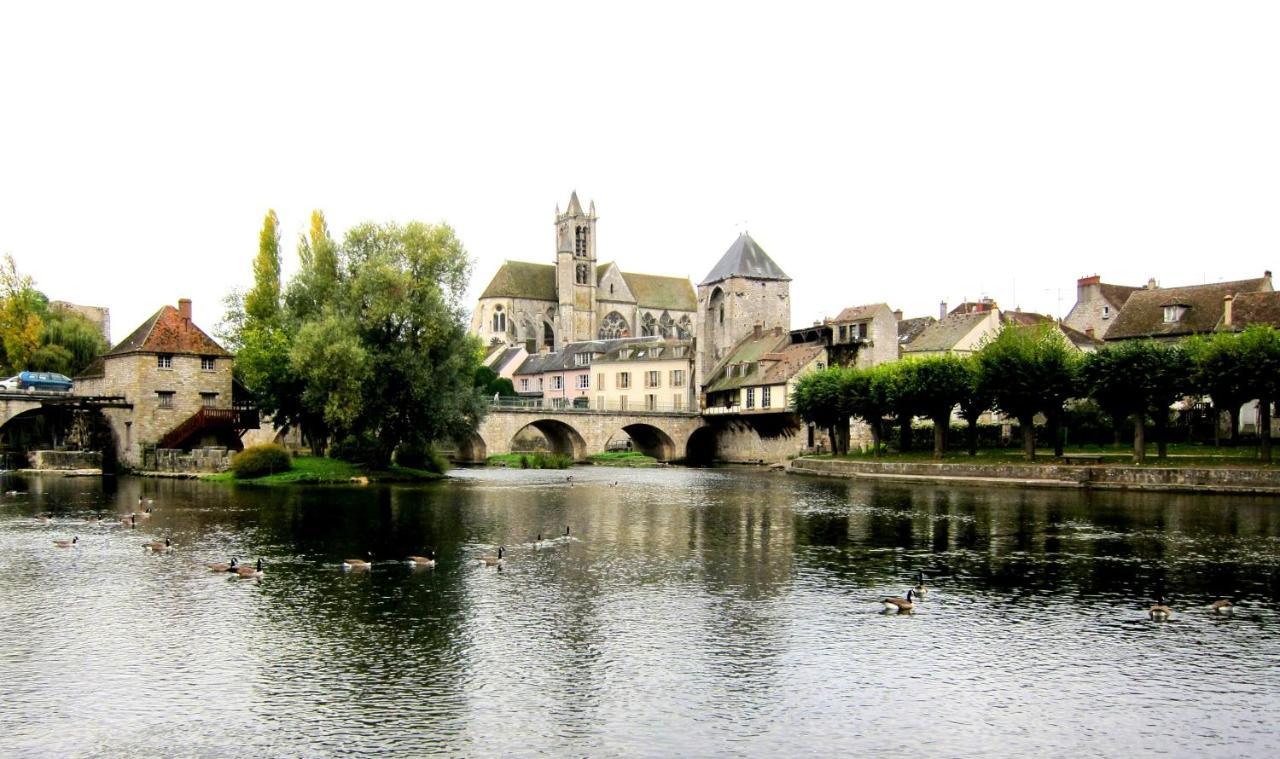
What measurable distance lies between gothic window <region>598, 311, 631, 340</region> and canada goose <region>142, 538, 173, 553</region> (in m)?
115

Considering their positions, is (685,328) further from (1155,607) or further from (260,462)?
(1155,607)

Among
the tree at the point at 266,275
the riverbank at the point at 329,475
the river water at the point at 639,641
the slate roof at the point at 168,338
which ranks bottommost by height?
the river water at the point at 639,641

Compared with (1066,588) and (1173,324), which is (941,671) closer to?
(1066,588)

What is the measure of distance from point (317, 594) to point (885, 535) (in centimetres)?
1864

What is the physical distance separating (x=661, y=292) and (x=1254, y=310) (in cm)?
9728

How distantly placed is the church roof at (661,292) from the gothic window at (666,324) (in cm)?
113

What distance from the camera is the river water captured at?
15.2m

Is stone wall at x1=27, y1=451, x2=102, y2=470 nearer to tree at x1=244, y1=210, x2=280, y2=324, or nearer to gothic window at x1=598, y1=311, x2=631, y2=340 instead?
tree at x1=244, y1=210, x2=280, y2=324

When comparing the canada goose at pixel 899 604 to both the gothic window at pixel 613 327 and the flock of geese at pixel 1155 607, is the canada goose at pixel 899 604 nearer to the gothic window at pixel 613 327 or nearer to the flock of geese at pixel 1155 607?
the flock of geese at pixel 1155 607

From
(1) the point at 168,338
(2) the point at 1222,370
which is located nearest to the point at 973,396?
(2) the point at 1222,370

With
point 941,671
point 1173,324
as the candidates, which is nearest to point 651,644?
point 941,671

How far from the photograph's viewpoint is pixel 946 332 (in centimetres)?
8581

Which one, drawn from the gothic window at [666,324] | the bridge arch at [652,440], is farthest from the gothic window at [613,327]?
the bridge arch at [652,440]

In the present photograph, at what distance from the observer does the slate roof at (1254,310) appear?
2608 inches
